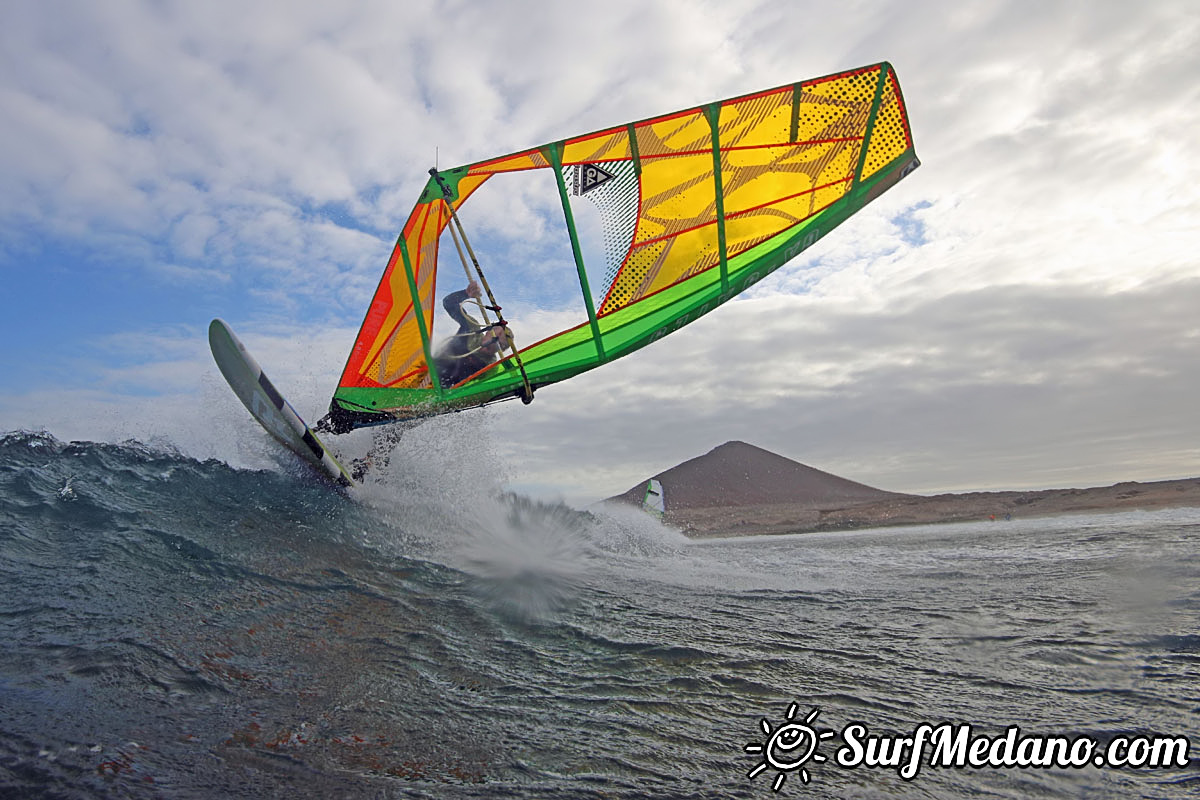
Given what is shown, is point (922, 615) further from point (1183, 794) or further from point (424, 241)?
point (424, 241)

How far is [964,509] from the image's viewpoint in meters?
23.1

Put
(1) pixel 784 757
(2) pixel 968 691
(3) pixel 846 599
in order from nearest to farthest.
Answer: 1. (1) pixel 784 757
2. (2) pixel 968 691
3. (3) pixel 846 599

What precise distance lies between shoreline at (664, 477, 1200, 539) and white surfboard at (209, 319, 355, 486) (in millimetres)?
16825

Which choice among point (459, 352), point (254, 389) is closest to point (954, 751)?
point (459, 352)

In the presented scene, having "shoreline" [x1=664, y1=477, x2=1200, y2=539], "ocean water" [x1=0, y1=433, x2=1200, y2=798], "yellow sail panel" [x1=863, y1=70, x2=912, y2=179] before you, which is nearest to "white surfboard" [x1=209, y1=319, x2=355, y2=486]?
"ocean water" [x1=0, y1=433, x2=1200, y2=798]

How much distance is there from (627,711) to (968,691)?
1.40 metres

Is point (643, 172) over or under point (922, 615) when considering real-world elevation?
over

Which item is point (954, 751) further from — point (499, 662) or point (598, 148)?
point (598, 148)

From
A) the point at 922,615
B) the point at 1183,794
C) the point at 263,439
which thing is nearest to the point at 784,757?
the point at 1183,794

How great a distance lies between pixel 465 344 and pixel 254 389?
2.04 m

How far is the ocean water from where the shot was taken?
1.92 m

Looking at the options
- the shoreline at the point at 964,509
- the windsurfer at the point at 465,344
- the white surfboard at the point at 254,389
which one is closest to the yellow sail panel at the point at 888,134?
the windsurfer at the point at 465,344

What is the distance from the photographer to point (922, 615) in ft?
13.6

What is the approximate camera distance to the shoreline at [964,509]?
18891 mm
